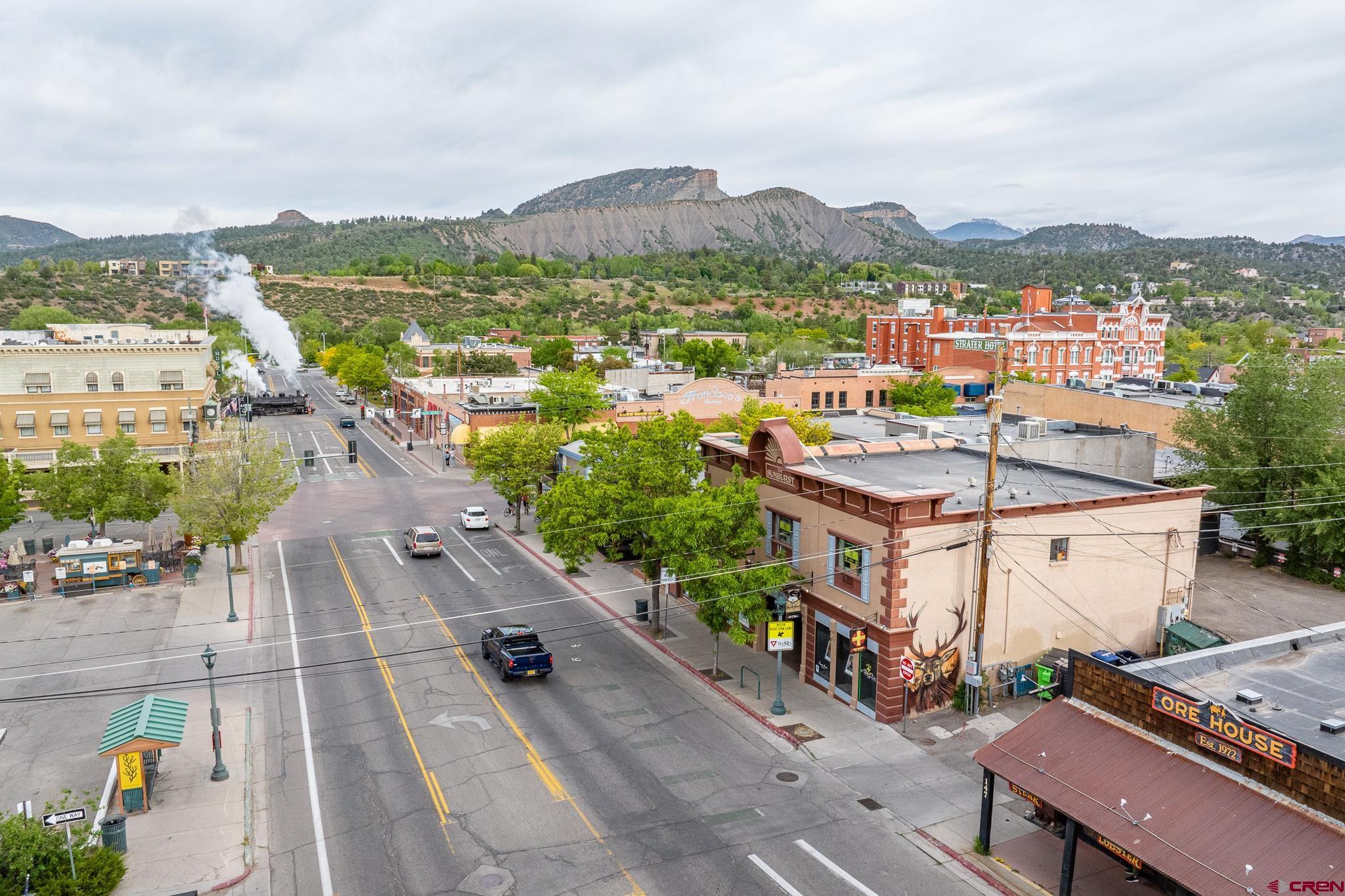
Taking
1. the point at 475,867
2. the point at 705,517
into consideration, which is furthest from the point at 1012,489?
the point at 475,867

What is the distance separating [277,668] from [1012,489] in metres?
23.8

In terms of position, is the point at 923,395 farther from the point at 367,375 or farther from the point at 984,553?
the point at 367,375

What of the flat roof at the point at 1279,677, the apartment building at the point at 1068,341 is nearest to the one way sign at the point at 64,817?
the flat roof at the point at 1279,677

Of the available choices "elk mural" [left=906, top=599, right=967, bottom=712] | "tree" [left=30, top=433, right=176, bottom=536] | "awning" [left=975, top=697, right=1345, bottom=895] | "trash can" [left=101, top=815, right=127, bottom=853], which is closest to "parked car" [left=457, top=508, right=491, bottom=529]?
"tree" [left=30, top=433, right=176, bottom=536]

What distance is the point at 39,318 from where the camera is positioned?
114 meters

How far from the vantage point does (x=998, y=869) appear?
17.0 m

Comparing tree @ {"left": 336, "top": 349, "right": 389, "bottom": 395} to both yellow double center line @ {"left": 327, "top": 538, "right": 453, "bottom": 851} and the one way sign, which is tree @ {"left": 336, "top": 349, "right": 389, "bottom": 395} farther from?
the one way sign

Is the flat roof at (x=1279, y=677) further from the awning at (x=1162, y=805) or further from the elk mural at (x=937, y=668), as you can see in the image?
the elk mural at (x=937, y=668)

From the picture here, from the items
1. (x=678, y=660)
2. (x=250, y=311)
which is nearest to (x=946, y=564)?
(x=678, y=660)

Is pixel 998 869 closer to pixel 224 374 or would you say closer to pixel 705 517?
pixel 705 517

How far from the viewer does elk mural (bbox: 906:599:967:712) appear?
23812 mm

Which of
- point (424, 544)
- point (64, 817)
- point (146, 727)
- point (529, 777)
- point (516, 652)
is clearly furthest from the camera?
point (424, 544)

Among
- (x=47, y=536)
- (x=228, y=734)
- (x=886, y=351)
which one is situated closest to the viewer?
(x=228, y=734)

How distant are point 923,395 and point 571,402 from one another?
1178 inches
